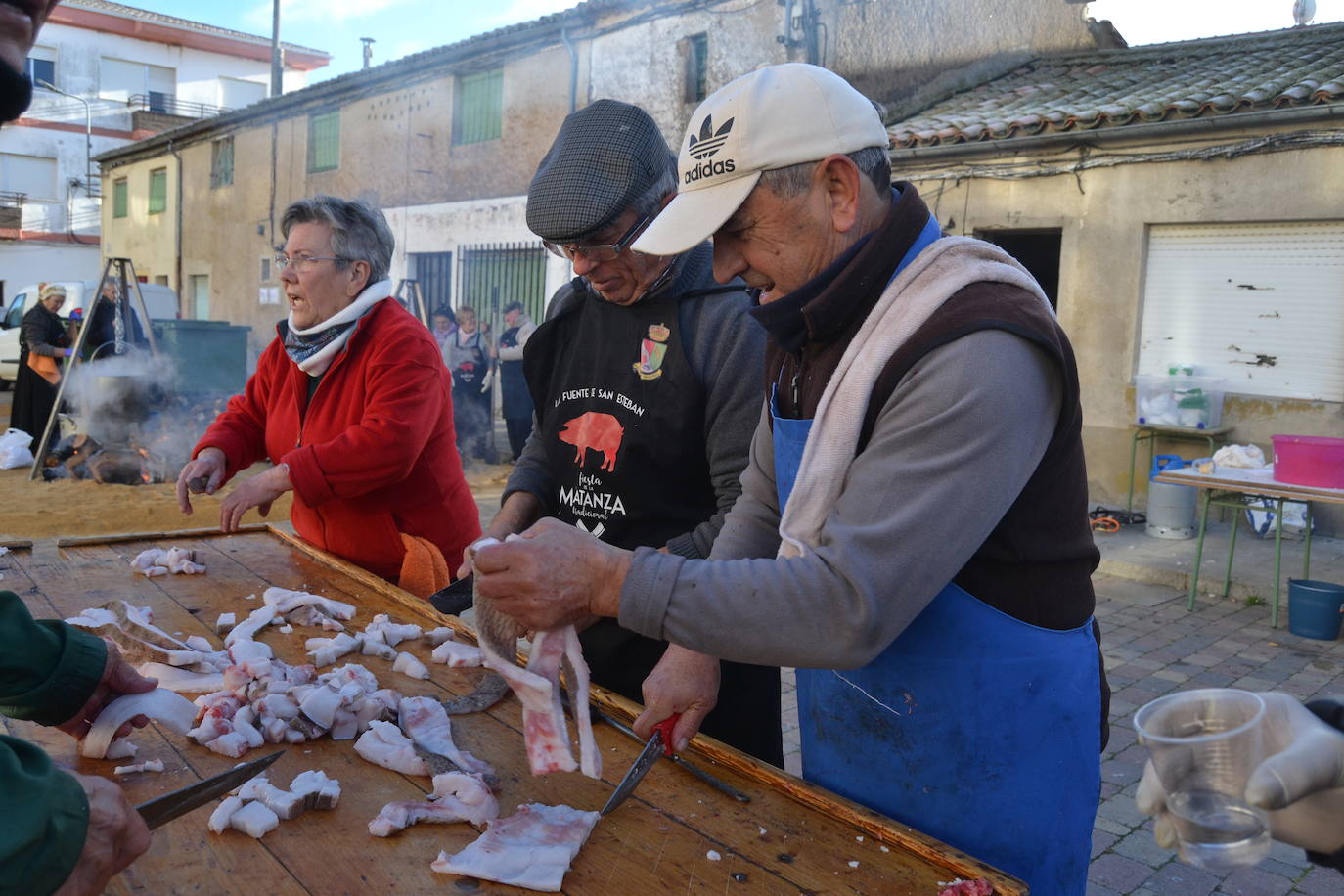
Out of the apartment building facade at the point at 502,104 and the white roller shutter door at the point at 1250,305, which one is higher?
the apartment building facade at the point at 502,104

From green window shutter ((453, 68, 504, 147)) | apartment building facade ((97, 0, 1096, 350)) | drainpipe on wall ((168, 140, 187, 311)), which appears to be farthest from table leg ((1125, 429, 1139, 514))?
drainpipe on wall ((168, 140, 187, 311))

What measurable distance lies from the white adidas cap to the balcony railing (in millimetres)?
41803

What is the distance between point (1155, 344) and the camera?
10469 mm

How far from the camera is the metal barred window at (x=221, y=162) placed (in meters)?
24.6

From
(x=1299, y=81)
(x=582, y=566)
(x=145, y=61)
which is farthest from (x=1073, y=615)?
(x=145, y=61)

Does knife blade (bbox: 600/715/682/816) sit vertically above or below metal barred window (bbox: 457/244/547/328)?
below

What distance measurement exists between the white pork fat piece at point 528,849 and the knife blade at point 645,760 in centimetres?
7

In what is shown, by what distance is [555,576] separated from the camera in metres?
1.66

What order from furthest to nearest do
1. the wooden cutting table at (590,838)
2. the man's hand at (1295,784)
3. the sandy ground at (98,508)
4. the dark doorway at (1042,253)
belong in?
the dark doorway at (1042,253) < the sandy ground at (98,508) < the wooden cutting table at (590,838) < the man's hand at (1295,784)

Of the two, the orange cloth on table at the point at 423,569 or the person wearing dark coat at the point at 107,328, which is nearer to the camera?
the orange cloth on table at the point at 423,569

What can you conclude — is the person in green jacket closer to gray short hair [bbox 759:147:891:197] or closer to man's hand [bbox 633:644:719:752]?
man's hand [bbox 633:644:719:752]

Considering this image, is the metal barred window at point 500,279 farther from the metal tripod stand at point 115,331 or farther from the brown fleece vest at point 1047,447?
the brown fleece vest at point 1047,447

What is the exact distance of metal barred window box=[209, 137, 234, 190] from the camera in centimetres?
2458

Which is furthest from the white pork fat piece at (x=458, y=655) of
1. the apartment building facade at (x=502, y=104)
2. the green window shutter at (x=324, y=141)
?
the green window shutter at (x=324, y=141)
